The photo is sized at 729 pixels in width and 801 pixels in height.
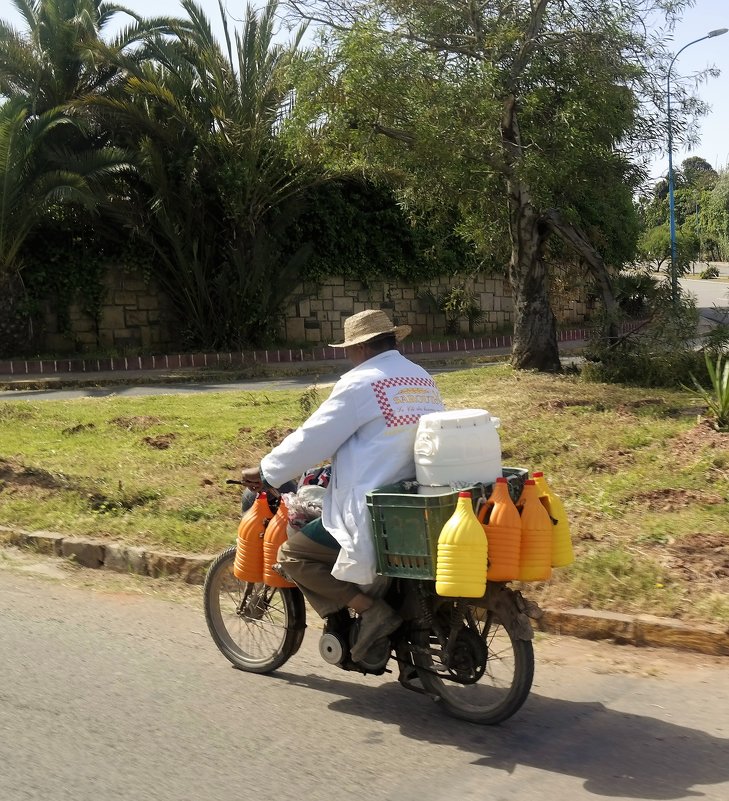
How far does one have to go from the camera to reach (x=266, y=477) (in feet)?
14.5

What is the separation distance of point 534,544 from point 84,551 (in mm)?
4088

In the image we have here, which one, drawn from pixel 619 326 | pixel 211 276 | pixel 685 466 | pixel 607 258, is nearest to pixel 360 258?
pixel 211 276

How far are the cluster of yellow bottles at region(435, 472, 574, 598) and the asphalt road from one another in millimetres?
664

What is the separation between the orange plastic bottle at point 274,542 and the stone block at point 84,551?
9.08 feet

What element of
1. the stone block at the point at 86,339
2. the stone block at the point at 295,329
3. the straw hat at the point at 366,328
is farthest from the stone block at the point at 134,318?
the straw hat at the point at 366,328

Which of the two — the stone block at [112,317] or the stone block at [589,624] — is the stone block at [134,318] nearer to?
the stone block at [112,317]

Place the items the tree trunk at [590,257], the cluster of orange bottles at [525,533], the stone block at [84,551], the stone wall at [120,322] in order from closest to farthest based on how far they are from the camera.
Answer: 1. the cluster of orange bottles at [525,533]
2. the stone block at [84,551]
3. the tree trunk at [590,257]
4. the stone wall at [120,322]

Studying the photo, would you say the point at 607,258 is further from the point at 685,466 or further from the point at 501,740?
the point at 501,740

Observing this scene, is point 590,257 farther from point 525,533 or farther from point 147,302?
point 147,302

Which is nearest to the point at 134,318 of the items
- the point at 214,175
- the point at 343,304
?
the point at 214,175

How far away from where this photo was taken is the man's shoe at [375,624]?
422cm

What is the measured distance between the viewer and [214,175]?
22516 mm

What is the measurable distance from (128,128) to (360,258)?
274 inches

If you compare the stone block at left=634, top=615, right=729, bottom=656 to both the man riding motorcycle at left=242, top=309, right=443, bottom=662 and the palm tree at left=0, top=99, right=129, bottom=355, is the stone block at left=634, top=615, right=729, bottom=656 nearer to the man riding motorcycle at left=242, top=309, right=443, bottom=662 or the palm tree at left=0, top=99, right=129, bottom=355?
the man riding motorcycle at left=242, top=309, right=443, bottom=662
